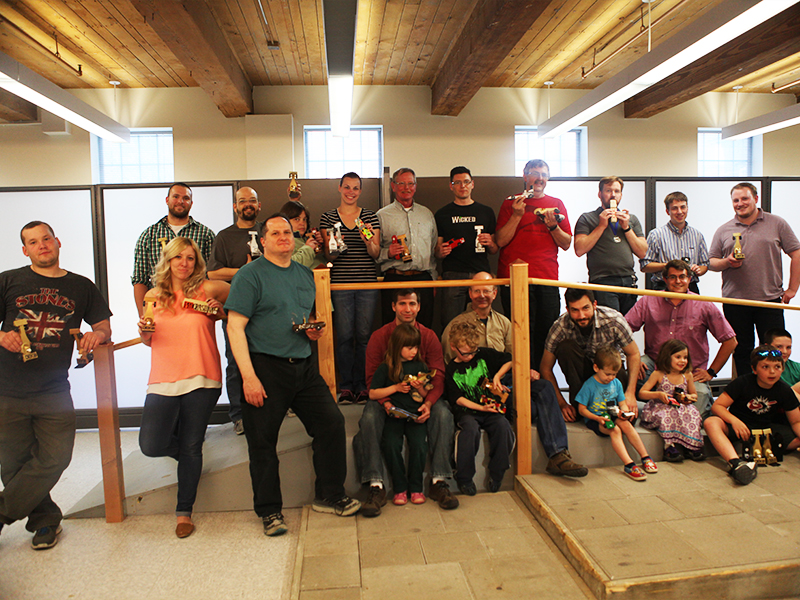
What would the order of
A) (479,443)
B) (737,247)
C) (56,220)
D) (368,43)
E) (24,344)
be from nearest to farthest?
(24,344) → (479,443) → (737,247) → (56,220) → (368,43)

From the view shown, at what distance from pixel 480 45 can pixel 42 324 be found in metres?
3.71

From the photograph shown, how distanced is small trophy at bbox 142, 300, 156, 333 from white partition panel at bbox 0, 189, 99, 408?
2119 millimetres

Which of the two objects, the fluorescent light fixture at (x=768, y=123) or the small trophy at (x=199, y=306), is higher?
the fluorescent light fixture at (x=768, y=123)

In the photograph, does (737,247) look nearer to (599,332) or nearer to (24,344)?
(599,332)

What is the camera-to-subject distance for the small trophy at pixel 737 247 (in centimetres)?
373

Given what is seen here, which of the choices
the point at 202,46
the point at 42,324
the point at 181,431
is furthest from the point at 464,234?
the point at 202,46

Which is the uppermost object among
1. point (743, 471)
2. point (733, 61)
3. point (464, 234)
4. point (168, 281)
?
point (733, 61)

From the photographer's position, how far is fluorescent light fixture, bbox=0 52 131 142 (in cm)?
361

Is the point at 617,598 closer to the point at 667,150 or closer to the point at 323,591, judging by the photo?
the point at 323,591

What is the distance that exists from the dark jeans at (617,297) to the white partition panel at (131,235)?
2.87 metres

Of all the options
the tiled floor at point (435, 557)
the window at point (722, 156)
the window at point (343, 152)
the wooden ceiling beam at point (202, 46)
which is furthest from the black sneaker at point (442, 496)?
the window at point (722, 156)

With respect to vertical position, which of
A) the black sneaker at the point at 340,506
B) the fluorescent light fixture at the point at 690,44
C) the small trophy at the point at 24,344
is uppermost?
the fluorescent light fixture at the point at 690,44

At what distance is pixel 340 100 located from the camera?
14.3 feet

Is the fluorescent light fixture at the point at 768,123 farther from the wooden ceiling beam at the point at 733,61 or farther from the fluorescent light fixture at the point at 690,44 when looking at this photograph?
the fluorescent light fixture at the point at 690,44
